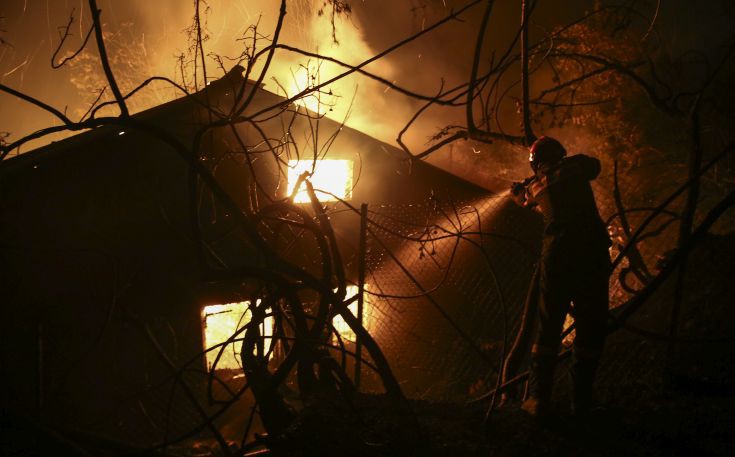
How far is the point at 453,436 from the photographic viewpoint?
9.85ft

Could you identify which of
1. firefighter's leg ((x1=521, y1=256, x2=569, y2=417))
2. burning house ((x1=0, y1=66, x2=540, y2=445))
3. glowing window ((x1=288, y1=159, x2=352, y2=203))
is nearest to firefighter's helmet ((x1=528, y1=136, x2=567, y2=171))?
firefighter's leg ((x1=521, y1=256, x2=569, y2=417))

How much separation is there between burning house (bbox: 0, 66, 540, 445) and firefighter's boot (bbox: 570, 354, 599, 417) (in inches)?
108

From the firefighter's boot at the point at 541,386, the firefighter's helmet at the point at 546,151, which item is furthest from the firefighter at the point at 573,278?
the firefighter's helmet at the point at 546,151

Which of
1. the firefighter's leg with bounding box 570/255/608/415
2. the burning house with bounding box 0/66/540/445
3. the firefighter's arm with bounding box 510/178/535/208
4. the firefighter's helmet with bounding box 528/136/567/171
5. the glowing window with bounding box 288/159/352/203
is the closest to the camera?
the firefighter's leg with bounding box 570/255/608/415

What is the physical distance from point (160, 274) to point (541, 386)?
663cm

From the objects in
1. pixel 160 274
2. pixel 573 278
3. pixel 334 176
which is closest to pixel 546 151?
pixel 573 278

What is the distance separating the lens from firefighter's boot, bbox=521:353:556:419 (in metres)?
3.15

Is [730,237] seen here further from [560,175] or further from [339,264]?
[339,264]

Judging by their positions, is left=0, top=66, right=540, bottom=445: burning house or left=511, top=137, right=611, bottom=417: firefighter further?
left=0, top=66, right=540, bottom=445: burning house

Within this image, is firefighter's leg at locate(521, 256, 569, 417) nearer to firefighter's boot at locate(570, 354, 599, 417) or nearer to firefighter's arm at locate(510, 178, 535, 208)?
firefighter's boot at locate(570, 354, 599, 417)

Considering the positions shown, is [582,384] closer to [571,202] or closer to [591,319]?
[591,319]

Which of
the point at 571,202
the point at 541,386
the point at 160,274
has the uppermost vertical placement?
the point at 160,274

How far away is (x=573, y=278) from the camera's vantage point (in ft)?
11.4

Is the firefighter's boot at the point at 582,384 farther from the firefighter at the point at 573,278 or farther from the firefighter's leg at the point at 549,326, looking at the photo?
the firefighter's leg at the point at 549,326
